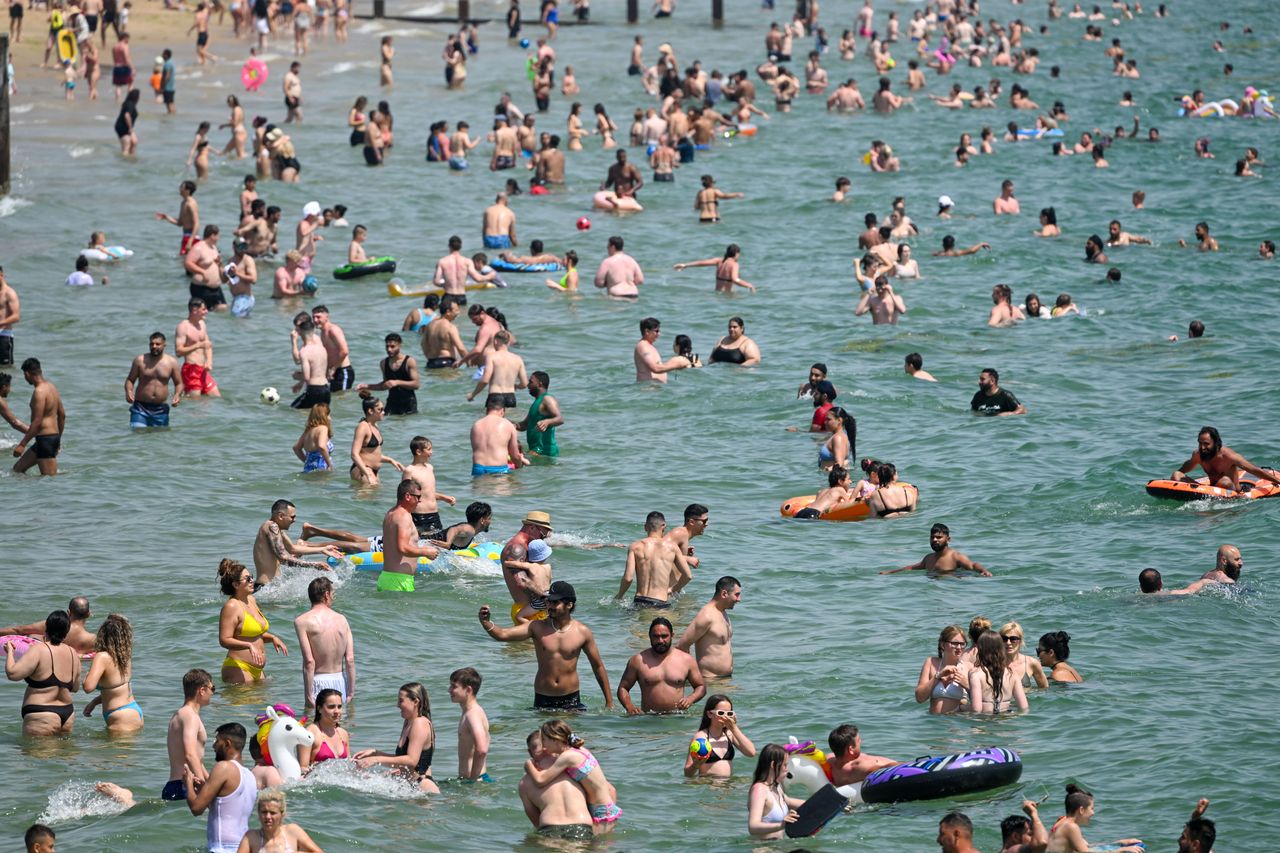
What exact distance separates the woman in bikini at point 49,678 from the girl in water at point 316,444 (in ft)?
21.3

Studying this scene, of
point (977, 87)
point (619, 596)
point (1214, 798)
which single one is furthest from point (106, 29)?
point (1214, 798)

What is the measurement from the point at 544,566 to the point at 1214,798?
5.52m

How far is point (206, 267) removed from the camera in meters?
26.2

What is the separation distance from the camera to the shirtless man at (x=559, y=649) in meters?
Answer: 12.7

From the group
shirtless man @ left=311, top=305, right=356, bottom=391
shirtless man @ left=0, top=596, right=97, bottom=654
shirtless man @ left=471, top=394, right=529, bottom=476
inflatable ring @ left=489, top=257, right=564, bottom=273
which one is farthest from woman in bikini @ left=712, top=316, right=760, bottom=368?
shirtless man @ left=0, top=596, right=97, bottom=654

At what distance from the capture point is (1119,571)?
16.7 metres

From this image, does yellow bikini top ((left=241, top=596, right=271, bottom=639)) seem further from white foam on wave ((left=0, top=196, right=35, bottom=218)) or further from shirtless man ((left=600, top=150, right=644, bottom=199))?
shirtless man ((left=600, top=150, right=644, bottom=199))

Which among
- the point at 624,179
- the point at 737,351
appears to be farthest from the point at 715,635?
the point at 624,179

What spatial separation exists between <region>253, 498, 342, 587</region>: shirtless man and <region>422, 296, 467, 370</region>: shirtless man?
8227 millimetres

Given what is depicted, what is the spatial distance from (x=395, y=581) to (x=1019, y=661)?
A: 556 cm

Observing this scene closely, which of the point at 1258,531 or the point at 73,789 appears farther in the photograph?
the point at 1258,531

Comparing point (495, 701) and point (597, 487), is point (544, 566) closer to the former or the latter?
point (495, 701)

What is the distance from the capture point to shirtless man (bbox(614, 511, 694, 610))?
15.1 metres

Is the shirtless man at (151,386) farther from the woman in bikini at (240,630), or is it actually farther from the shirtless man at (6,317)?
the woman in bikini at (240,630)
